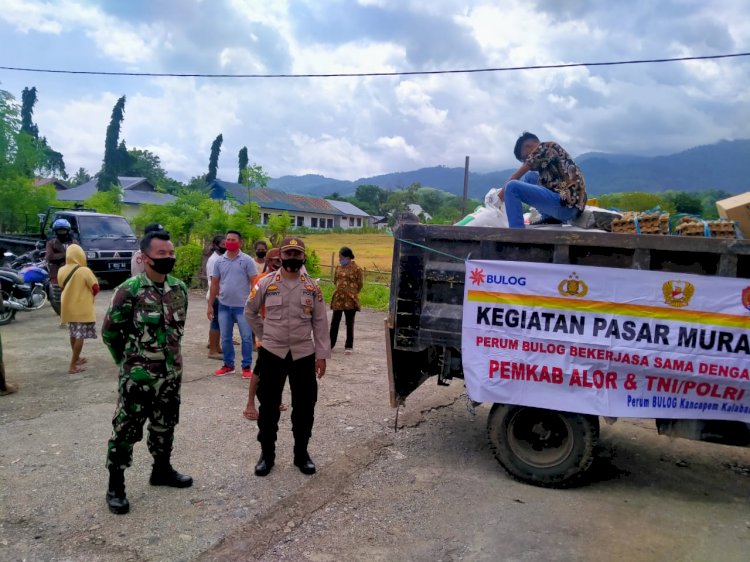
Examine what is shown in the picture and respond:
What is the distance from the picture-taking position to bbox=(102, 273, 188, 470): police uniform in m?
3.58

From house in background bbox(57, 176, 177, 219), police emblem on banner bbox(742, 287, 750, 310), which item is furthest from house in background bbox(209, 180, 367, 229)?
police emblem on banner bbox(742, 287, 750, 310)

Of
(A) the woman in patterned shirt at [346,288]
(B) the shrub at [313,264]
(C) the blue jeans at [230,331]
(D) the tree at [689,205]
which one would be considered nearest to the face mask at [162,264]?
(C) the blue jeans at [230,331]

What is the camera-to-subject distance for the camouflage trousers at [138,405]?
11.7 feet

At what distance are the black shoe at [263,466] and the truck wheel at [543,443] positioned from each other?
1670 millimetres

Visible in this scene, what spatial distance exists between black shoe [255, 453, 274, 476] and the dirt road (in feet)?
0.21

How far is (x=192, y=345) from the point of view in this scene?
868 centimetres

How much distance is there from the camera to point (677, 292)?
3.74 metres

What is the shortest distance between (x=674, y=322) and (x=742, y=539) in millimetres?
1366

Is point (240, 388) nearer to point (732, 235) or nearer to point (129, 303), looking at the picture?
point (129, 303)

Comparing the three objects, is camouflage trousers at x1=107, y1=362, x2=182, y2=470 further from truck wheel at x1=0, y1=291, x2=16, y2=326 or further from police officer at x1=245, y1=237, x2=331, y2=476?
truck wheel at x1=0, y1=291, x2=16, y2=326

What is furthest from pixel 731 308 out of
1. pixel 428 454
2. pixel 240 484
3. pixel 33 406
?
pixel 33 406

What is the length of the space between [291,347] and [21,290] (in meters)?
9.12

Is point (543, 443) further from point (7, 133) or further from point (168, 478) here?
point (7, 133)

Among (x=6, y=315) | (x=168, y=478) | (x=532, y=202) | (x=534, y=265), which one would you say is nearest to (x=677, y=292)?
(x=534, y=265)
